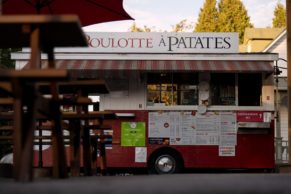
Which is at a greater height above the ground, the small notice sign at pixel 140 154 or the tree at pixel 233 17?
the tree at pixel 233 17

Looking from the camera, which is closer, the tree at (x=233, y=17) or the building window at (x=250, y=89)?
the building window at (x=250, y=89)

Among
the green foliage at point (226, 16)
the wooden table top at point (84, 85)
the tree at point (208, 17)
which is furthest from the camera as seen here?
the green foliage at point (226, 16)

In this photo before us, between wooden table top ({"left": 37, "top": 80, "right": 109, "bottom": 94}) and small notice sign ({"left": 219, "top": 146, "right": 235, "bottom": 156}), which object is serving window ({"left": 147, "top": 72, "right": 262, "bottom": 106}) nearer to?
small notice sign ({"left": 219, "top": 146, "right": 235, "bottom": 156})

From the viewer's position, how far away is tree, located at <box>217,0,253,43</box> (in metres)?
49.1

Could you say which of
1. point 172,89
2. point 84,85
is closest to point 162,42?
point 172,89

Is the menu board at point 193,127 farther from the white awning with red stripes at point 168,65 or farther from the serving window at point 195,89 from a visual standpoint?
the white awning with red stripes at point 168,65

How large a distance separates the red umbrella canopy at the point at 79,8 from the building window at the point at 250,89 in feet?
16.6

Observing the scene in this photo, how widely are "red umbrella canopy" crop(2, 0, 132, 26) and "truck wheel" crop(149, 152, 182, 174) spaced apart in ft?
15.5

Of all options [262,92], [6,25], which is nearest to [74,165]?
[6,25]

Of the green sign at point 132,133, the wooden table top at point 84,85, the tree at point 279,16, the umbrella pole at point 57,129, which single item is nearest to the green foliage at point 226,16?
the tree at point 279,16

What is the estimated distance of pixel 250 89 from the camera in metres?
12.5

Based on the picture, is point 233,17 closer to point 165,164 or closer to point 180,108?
point 180,108

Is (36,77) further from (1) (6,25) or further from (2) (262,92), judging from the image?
(2) (262,92)

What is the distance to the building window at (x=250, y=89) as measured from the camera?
40.4 feet
